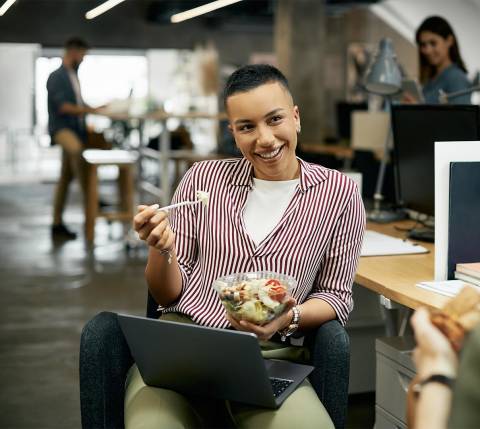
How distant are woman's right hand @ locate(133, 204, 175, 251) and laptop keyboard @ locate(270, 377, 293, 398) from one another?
43cm

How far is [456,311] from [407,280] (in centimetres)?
116

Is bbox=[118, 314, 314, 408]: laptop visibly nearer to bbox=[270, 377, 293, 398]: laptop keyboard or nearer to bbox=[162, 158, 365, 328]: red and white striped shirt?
bbox=[270, 377, 293, 398]: laptop keyboard

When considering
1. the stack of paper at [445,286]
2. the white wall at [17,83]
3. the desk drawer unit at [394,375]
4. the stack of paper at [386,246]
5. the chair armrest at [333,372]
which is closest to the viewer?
A: the chair armrest at [333,372]

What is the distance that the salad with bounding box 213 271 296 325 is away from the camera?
6.34ft

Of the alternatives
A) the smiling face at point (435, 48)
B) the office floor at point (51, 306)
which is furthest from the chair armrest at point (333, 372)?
the smiling face at point (435, 48)

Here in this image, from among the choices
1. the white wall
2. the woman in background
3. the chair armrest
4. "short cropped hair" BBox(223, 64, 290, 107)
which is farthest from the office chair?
the white wall

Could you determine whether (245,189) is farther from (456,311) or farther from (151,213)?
(456,311)

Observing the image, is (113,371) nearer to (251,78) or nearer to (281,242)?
(281,242)

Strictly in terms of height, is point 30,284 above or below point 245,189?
below

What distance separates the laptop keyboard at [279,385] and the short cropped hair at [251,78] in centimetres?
77

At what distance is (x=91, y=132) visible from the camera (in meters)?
8.91

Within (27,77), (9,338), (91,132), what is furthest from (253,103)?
(27,77)

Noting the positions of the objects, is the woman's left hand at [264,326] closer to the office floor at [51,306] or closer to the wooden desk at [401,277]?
the wooden desk at [401,277]

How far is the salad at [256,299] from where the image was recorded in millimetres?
1934
